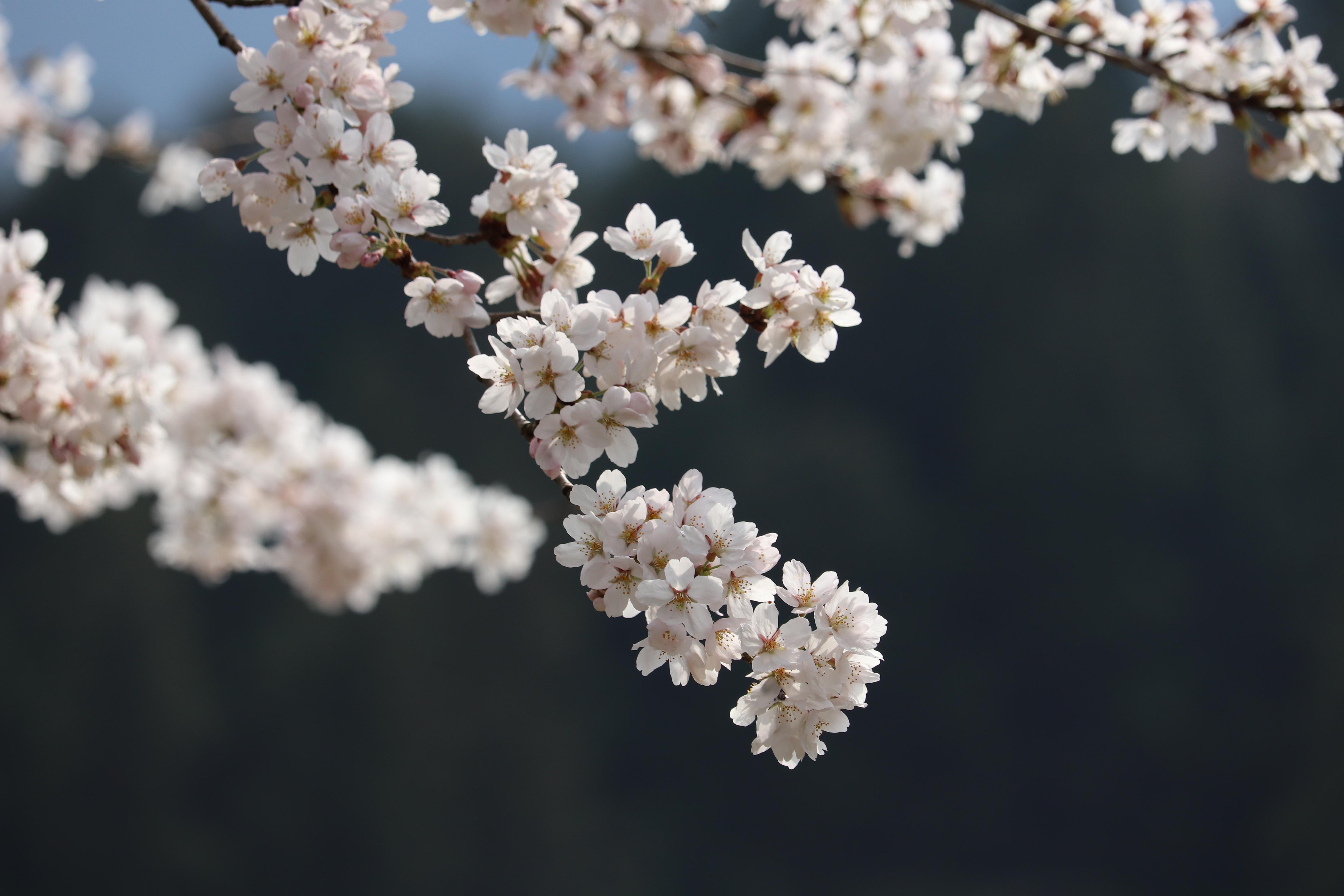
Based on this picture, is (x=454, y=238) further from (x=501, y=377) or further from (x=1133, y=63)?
(x=1133, y=63)

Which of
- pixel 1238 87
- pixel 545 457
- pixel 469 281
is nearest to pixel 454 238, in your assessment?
pixel 469 281

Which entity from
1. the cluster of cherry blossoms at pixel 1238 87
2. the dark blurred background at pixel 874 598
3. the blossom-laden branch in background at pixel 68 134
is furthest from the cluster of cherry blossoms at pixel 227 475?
the dark blurred background at pixel 874 598

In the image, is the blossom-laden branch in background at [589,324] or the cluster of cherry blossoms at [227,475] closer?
the blossom-laden branch in background at [589,324]

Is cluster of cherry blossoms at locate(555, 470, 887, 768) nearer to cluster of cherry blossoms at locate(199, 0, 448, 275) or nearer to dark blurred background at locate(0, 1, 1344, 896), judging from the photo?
cluster of cherry blossoms at locate(199, 0, 448, 275)

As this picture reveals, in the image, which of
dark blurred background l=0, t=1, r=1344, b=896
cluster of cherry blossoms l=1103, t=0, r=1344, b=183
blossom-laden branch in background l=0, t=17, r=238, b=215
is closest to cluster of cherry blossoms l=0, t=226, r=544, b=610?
blossom-laden branch in background l=0, t=17, r=238, b=215

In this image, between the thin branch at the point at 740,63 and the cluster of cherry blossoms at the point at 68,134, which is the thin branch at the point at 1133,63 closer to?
the thin branch at the point at 740,63

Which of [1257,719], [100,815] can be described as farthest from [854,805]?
[100,815]
